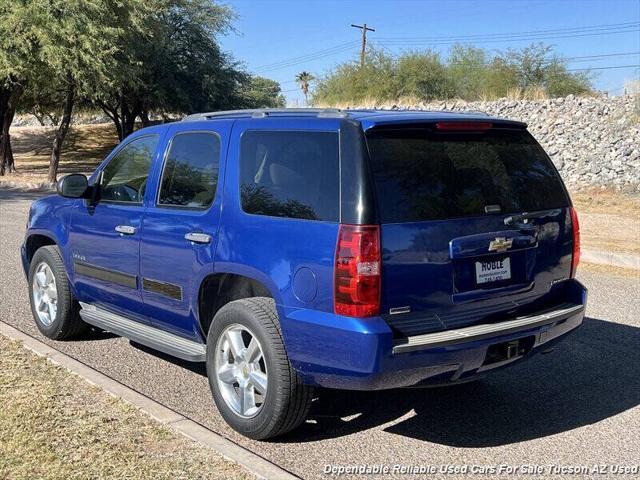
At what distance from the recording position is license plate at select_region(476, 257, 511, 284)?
428 centimetres

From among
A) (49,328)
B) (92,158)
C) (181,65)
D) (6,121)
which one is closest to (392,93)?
(181,65)

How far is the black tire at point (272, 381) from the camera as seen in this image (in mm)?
4203

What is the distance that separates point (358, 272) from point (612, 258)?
8172mm

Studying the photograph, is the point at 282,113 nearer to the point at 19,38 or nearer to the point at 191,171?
the point at 191,171

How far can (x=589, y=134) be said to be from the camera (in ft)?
81.4

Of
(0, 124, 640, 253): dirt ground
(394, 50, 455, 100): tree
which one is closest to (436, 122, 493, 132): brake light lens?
(0, 124, 640, 253): dirt ground

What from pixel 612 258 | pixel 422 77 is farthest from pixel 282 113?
pixel 422 77

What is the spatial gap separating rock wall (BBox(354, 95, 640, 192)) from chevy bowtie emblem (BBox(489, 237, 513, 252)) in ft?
57.8

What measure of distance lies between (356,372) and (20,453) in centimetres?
189

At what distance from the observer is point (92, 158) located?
47.4m

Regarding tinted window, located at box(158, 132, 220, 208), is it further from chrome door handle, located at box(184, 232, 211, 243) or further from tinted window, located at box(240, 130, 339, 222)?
tinted window, located at box(240, 130, 339, 222)

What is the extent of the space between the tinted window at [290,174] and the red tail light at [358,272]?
196 mm

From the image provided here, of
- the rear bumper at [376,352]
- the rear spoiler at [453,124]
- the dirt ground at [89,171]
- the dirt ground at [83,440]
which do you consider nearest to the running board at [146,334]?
the dirt ground at [83,440]

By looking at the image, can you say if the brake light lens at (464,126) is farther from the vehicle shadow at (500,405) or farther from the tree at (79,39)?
the tree at (79,39)
